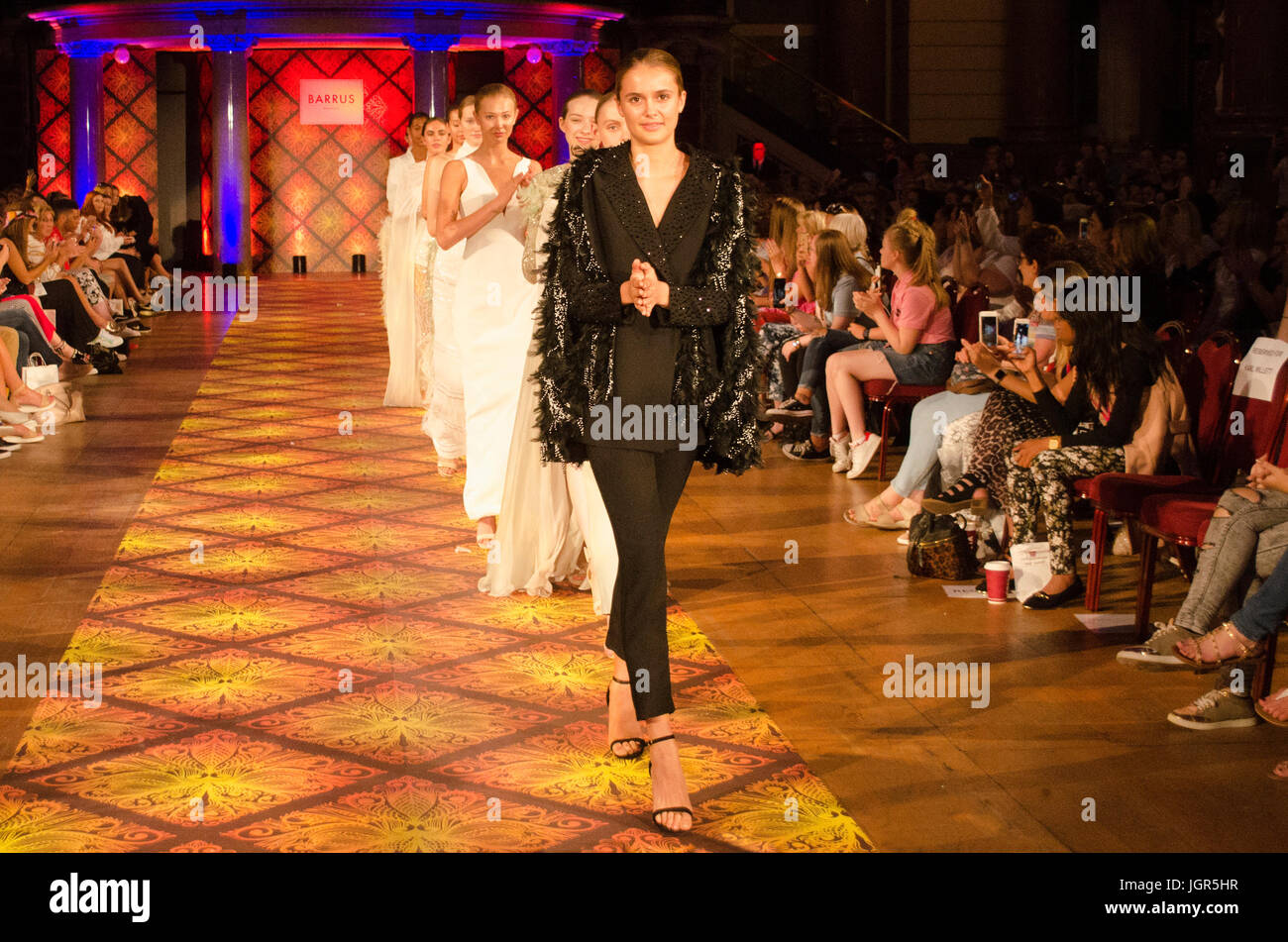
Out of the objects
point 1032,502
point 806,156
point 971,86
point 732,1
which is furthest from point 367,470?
point 732,1

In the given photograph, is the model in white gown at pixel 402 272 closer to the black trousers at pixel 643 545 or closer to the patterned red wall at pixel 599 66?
the black trousers at pixel 643 545

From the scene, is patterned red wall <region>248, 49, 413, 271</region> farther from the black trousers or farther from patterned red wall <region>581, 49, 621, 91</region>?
the black trousers

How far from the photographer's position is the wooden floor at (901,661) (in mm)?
3646

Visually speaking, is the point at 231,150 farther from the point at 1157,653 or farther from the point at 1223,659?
the point at 1223,659

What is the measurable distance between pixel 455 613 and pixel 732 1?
796 inches

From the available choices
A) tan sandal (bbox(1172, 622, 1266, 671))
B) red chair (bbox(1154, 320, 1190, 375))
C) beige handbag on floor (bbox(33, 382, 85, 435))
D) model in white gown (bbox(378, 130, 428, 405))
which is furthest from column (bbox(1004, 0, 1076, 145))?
tan sandal (bbox(1172, 622, 1266, 671))

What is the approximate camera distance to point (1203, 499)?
192 inches

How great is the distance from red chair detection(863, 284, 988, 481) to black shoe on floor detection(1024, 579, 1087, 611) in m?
1.78

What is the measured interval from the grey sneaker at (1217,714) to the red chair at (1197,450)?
2.98 ft

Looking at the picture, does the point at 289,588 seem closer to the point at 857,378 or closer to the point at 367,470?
the point at 367,470

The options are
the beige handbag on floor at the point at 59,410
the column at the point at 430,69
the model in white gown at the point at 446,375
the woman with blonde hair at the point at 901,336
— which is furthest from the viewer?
the column at the point at 430,69

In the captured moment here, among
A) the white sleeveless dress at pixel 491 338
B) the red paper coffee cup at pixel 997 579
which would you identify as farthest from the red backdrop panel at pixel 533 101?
the red paper coffee cup at pixel 997 579

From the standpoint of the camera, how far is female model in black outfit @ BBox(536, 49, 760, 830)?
3.58 metres

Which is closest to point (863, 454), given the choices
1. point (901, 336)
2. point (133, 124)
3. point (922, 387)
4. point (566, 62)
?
point (922, 387)
